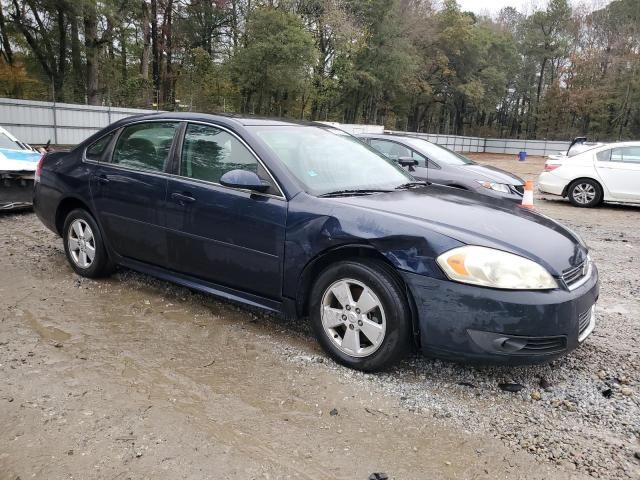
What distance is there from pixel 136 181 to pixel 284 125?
4.20 feet

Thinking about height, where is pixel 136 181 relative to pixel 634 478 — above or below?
above

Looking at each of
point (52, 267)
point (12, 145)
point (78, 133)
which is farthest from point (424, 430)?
point (78, 133)

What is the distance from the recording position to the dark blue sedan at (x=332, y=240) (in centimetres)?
286

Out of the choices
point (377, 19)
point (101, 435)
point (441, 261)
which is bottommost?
point (101, 435)

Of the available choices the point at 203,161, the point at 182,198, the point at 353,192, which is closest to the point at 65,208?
the point at 182,198

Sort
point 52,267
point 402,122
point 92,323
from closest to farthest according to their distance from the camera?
point 92,323, point 52,267, point 402,122

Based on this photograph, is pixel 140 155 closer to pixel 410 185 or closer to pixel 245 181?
pixel 245 181

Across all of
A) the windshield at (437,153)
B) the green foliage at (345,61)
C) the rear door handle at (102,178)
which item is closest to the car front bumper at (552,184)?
the windshield at (437,153)

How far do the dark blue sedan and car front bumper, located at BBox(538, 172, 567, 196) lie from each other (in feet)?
27.8

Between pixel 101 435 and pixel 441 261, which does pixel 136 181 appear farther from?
pixel 441 261

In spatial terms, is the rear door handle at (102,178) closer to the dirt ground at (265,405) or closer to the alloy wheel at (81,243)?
the alloy wheel at (81,243)

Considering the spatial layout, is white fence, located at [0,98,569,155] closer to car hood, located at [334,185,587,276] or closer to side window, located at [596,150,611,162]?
side window, located at [596,150,611,162]

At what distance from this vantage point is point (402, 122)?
6200cm

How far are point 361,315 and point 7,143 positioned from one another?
7656 millimetres
